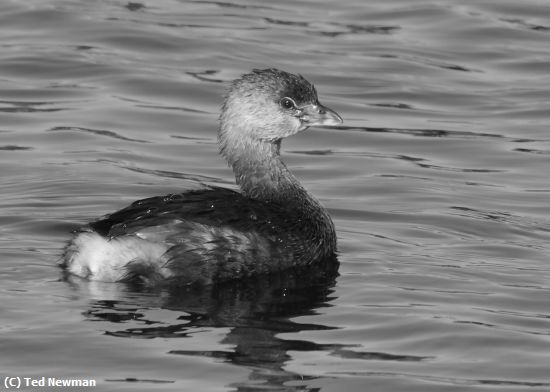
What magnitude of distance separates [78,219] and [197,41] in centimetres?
615

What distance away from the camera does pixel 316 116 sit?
1151 cm

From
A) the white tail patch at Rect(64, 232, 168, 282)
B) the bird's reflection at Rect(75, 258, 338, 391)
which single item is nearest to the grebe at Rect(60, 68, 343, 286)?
the white tail patch at Rect(64, 232, 168, 282)

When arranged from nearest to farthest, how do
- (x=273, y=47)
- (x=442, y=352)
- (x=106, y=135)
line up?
(x=442, y=352) < (x=106, y=135) < (x=273, y=47)

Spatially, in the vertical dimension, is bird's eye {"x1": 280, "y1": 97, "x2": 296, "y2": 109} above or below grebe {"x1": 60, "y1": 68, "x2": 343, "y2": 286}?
above

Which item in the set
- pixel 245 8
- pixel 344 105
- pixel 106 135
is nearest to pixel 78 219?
pixel 106 135

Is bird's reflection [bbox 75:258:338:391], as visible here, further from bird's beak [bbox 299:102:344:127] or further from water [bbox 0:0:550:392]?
bird's beak [bbox 299:102:344:127]

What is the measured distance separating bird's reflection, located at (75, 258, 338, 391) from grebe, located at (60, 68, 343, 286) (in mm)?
136

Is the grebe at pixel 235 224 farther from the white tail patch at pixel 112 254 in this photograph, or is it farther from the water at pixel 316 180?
the water at pixel 316 180

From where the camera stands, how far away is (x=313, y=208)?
35.9ft

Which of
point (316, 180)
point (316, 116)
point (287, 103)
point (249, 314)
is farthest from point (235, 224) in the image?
point (316, 180)

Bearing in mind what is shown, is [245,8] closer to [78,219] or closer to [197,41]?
[197,41]

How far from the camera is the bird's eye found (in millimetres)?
11266

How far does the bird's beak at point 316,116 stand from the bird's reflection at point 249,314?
128cm

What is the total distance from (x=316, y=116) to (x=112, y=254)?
95.0 inches
